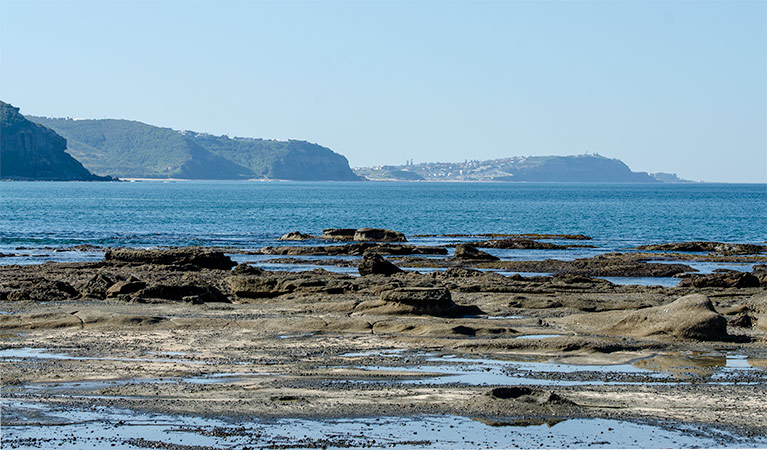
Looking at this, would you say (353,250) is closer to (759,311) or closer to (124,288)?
(124,288)

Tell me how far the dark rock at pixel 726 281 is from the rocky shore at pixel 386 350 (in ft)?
0.90

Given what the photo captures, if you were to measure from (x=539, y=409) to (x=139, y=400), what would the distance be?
20.6 ft

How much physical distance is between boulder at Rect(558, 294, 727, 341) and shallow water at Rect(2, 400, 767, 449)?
7652 mm

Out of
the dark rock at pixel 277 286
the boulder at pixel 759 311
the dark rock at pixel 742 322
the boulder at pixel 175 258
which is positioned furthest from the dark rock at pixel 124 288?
the boulder at pixel 759 311

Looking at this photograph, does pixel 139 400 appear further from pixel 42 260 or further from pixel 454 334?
pixel 42 260

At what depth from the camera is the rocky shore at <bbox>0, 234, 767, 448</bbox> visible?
14.0 meters

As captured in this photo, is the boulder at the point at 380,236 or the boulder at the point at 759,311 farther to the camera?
the boulder at the point at 380,236

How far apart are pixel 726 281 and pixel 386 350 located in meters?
18.9

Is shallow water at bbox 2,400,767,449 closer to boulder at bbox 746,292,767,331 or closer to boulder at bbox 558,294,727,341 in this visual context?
boulder at bbox 558,294,727,341

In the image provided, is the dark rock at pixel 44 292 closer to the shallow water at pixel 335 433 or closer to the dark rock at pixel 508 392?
the shallow water at pixel 335 433

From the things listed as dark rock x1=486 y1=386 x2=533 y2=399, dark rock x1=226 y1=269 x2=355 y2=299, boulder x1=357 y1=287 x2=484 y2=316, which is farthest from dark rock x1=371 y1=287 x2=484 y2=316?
dark rock x1=486 y1=386 x2=533 y2=399

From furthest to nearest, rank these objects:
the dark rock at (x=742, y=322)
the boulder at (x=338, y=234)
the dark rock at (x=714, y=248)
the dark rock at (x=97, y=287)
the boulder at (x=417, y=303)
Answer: the boulder at (x=338, y=234) < the dark rock at (x=714, y=248) < the dark rock at (x=97, y=287) < the boulder at (x=417, y=303) < the dark rock at (x=742, y=322)

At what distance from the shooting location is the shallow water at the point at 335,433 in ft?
39.7

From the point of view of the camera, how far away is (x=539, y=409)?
1370 cm
